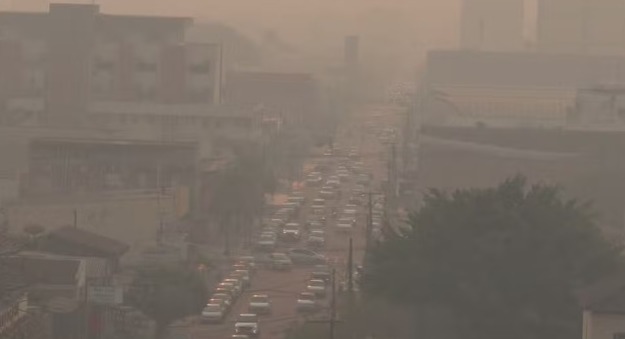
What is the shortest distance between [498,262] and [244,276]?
301 centimetres

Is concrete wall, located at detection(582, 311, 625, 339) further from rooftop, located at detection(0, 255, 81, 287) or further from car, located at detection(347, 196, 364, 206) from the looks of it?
car, located at detection(347, 196, 364, 206)

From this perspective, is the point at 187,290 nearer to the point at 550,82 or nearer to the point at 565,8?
the point at 550,82

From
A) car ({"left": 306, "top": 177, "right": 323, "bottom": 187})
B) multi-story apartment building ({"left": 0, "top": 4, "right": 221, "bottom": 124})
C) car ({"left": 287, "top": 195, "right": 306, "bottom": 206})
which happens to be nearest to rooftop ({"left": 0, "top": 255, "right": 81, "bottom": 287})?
car ({"left": 287, "top": 195, "right": 306, "bottom": 206})

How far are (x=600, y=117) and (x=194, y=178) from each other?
153 inches

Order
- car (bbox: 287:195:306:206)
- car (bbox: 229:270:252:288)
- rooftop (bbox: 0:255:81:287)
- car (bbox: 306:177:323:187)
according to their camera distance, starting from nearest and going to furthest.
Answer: rooftop (bbox: 0:255:81:287) → car (bbox: 229:270:252:288) → car (bbox: 287:195:306:206) → car (bbox: 306:177:323:187)

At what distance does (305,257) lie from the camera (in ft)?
31.4

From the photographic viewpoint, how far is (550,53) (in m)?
26.4

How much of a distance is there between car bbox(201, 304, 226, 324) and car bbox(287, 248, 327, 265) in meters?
2.03

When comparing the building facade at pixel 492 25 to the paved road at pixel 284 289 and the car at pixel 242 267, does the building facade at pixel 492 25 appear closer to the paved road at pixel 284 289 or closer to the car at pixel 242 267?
the paved road at pixel 284 289

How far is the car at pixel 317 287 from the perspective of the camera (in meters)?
7.99

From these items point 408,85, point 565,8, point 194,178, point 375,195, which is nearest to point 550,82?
point 408,85

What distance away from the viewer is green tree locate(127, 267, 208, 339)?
6.88 metres

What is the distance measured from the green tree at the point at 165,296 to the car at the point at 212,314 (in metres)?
0.05

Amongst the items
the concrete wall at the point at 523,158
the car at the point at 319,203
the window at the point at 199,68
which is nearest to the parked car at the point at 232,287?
the concrete wall at the point at 523,158
